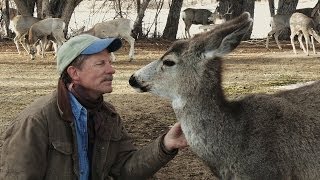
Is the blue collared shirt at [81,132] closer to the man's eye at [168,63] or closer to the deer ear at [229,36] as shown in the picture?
the man's eye at [168,63]

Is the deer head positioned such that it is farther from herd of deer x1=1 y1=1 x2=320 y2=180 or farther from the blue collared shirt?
the blue collared shirt

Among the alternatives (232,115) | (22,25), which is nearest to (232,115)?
(232,115)

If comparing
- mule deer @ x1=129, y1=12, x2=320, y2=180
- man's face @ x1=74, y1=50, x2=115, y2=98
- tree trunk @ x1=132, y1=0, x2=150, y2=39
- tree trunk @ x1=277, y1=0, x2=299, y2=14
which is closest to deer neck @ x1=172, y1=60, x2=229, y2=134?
mule deer @ x1=129, y1=12, x2=320, y2=180

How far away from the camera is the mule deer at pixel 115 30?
1941cm

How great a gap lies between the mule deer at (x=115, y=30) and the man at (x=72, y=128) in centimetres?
1489

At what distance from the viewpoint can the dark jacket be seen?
3932mm

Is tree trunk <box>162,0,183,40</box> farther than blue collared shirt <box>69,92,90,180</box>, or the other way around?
tree trunk <box>162,0,183,40</box>

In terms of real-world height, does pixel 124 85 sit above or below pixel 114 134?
below

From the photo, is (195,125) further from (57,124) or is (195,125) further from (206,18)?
(206,18)

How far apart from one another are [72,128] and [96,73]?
0.36m

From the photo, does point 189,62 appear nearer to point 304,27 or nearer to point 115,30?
point 115,30

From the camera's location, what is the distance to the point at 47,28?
20.8 metres

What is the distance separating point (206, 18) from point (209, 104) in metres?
25.0

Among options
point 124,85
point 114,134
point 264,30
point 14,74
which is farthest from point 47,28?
point 114,134
